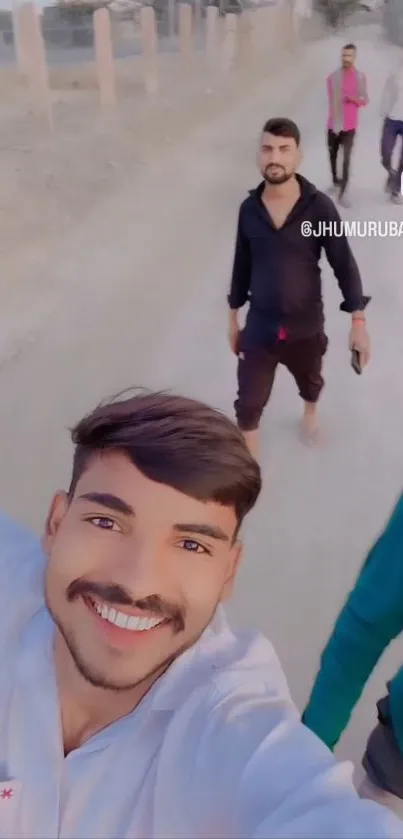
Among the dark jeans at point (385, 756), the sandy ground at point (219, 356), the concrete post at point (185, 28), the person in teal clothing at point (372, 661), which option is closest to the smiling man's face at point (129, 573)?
the person in teal clothing at point (372, 661)

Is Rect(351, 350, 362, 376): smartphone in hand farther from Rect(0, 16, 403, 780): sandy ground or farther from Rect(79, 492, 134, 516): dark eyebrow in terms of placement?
Rect(79, 492, 134, 516): dark eyebrow

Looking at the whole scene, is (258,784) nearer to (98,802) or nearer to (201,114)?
(98,802)

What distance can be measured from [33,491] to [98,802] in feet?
2.25

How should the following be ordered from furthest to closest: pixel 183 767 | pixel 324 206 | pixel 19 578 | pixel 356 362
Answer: pixel 356 362 → pixel 324 206 → pixel 19 578 → pixel 183 767

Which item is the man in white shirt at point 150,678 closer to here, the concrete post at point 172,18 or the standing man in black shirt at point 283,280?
the standing man in black shirt at point 283,280

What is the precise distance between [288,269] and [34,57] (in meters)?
0.45

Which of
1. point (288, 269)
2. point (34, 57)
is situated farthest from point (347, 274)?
point (34, 57)

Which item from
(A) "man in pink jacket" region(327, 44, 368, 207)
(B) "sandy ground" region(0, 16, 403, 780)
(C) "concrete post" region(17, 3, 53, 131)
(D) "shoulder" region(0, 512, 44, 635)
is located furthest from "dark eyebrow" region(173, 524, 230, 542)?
(C) "concrete post" region(17, 3, 53, 131)

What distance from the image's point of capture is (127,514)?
0.50 m

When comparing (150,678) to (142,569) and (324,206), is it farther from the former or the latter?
(324,206)

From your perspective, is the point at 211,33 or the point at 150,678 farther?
the point at 211,33

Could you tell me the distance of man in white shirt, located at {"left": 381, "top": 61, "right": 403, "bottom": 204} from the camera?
40.0 inches

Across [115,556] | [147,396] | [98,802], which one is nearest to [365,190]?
[147,396]

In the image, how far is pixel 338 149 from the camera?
3.36ft
